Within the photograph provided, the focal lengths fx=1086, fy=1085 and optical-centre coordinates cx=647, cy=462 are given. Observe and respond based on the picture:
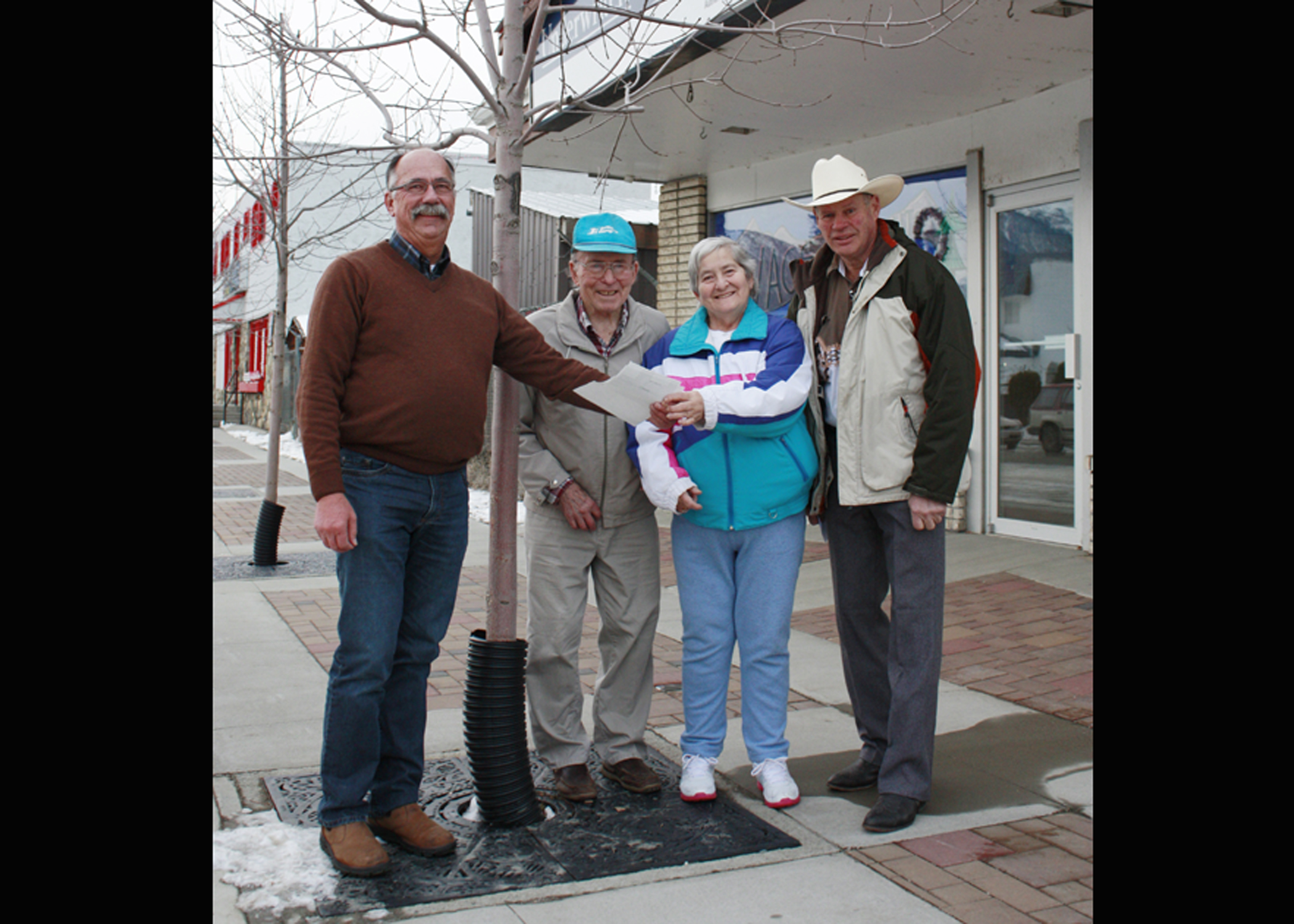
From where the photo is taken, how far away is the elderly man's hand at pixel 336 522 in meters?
3.15

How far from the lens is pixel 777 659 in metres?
3.87

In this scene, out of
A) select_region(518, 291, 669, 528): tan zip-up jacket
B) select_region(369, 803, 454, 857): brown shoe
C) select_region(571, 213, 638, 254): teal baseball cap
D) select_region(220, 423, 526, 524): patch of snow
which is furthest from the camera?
select_region(220, 423, 526, 524): patch of snow

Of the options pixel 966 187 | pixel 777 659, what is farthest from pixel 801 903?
pixel 966 187

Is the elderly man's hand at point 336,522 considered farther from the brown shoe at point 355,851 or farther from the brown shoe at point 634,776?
the brown shoe at point 634,776

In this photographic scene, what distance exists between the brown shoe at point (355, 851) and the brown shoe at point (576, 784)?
753 millimetres

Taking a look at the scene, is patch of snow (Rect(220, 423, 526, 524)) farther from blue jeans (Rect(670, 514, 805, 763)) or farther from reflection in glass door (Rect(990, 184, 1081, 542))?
reflection in glass door (Rect(990, 184, 1081, 542))

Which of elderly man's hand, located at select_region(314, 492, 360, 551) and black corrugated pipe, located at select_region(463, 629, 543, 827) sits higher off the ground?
elderly man's hand, located at select_region(314, 492, 360, 551)

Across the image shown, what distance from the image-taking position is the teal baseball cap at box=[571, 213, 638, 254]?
3889 millimetres

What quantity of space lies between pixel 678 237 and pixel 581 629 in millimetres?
9131

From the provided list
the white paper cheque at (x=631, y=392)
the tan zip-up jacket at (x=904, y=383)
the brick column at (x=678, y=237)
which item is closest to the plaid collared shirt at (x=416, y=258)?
the white paper cheque at (x=631, y=392)

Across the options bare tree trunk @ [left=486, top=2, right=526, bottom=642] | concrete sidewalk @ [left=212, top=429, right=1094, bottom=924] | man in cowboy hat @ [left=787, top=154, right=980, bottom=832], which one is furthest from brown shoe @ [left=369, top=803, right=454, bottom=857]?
man in cowboy hat @ [left=787, top=154, right=980, bottom=832]

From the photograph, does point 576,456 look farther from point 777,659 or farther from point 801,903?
point 801,903

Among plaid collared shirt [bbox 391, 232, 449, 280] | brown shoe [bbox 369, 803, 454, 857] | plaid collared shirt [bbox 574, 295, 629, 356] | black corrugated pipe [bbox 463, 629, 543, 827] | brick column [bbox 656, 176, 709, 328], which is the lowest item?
brown shoe [bbox 369, 803, 454, 857]
